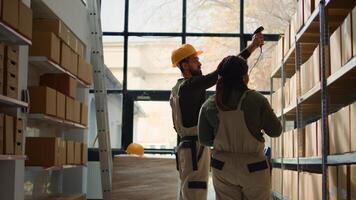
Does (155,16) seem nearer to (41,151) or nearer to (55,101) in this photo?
(55,101)

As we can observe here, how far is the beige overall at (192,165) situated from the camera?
10.9 feet

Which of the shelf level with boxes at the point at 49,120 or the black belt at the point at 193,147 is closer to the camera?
the black belt at the point at 193,147

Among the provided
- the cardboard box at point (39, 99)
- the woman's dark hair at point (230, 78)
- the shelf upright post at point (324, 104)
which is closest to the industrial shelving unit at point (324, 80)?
the shelf upright post at point (324, 104)

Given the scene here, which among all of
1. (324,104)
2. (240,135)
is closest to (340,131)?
(324,104)

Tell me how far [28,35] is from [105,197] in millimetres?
2269

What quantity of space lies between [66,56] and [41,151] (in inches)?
43.0

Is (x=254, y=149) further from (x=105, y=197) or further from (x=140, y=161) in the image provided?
(x=105, y=197)

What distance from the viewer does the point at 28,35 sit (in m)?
4.02

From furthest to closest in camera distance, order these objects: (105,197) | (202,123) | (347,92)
→ 1. (105,197)
2. (347,92)
3. (202,123)

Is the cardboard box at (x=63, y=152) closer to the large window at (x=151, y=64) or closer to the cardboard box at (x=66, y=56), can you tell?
the cardboard box at (x=66, y=56)

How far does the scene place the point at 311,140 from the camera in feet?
12.1

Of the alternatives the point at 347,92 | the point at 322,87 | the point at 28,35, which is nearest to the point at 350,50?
the point at 322,87

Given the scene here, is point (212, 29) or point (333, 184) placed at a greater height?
point (212, 29)

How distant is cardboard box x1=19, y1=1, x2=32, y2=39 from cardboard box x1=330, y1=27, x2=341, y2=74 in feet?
7.45
